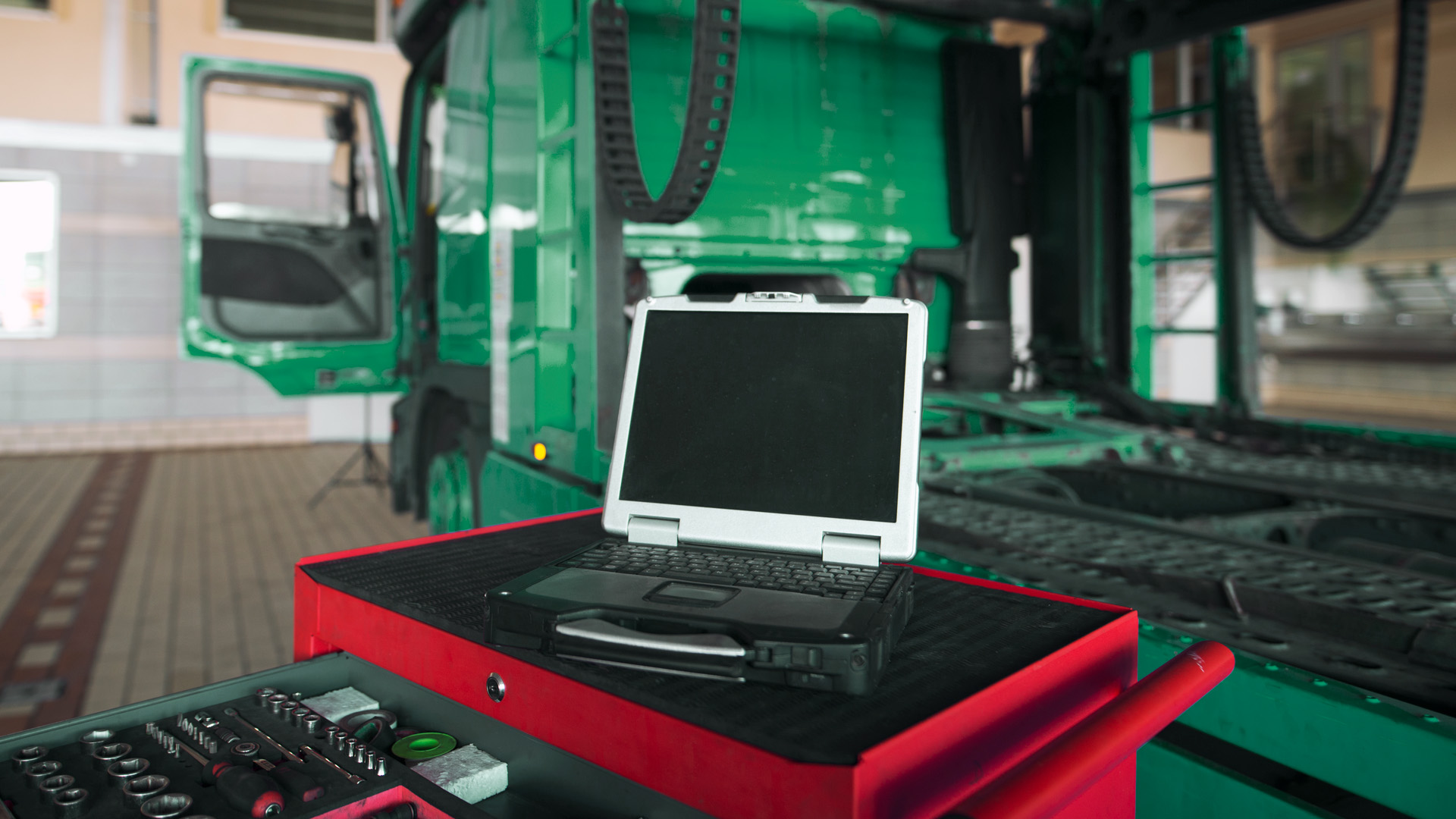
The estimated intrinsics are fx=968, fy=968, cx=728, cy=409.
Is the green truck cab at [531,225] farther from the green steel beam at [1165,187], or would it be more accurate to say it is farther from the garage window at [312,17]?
the garage window at [312,17]

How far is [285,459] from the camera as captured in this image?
31.4ft

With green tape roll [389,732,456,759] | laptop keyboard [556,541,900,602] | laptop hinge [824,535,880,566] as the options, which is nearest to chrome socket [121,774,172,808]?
green tape roll [389,732,456,759]

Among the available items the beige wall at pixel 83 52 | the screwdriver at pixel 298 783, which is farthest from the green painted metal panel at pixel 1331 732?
the beige wall at pixel 83 52

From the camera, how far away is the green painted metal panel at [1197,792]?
1164mm

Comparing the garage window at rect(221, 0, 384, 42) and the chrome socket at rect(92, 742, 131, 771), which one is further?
the garage window at rect(221, 0, 384, 42)

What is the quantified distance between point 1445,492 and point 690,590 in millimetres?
2325

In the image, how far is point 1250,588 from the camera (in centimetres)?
152

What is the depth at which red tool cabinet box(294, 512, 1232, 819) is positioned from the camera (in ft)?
2.36

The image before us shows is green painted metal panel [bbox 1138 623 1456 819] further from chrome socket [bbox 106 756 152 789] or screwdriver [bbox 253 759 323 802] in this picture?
chrome socket [bbox 106 756 152 789]

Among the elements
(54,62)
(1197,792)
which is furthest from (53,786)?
(54,62)

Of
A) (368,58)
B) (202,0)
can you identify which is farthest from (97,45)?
(368,58)

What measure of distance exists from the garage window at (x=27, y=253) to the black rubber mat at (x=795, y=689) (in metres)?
10.3

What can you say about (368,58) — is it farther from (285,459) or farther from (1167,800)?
(1167,800)

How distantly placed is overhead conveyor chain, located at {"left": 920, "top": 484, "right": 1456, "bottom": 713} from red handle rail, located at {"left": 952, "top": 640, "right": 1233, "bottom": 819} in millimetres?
414
